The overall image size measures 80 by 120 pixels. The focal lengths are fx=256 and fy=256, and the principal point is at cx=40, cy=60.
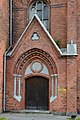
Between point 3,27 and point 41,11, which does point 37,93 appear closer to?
point 3,27

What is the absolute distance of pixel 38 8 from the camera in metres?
16.8

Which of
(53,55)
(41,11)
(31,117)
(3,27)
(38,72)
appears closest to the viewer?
(31,117)

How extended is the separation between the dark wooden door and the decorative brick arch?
879mm

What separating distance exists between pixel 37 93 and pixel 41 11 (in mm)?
5326

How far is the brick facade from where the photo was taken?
14609mm

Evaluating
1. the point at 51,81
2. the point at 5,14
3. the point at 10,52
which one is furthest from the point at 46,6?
the point at 51,81

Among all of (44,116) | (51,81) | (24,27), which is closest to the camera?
(44,116)

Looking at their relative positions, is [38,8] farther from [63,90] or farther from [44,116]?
[44,116]

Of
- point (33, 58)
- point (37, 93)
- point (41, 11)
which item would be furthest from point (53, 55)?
point (41, 11)

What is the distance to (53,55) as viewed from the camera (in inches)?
591

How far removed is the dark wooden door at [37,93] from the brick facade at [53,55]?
0.31 meters

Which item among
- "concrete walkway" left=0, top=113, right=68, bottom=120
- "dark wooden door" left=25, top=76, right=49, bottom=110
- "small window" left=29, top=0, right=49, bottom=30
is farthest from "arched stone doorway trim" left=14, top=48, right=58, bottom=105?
"small window" left=29, top=0, right=49, bottom=30

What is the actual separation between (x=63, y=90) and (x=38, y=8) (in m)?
5.73

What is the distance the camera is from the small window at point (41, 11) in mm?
16656
